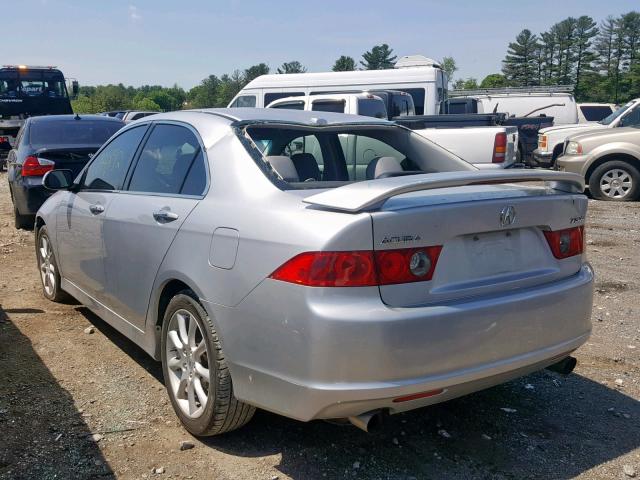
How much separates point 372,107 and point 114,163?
8.09 m

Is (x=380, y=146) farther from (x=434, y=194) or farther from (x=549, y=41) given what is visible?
(x=549, y=41)

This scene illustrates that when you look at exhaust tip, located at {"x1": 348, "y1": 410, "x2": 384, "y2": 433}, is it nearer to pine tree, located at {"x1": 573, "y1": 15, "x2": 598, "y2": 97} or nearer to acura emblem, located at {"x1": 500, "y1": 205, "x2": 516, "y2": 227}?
acura emblem, located at {"x1": 500, "y1": 205, "x2": 516, "y2": 227}

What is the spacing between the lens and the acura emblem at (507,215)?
2.94 metres

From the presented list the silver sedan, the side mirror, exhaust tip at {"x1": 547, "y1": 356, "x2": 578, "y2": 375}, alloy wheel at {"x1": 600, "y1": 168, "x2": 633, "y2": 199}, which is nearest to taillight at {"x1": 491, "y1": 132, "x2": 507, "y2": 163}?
alloy wheel at {"x1": 600, "y1": 168, "x2": 633, "y2": 199}

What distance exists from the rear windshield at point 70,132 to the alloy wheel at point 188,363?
6.21 m

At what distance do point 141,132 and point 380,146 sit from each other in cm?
158

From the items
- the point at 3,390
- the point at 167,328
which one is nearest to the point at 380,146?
the point at 167,328

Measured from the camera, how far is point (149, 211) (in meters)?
3.72

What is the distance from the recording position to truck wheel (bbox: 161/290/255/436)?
3.10 meters

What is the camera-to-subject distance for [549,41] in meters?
80.2

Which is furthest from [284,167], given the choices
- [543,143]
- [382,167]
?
[543,143]

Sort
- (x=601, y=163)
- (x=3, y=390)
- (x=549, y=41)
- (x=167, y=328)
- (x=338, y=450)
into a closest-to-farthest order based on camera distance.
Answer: (x=338, y=450)
(x=167, y=328)
(x=3, y=390)
(x=601, y=163)
(x=549, y=41)

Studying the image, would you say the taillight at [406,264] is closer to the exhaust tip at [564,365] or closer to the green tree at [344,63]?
the exhaust tip at [564,365]

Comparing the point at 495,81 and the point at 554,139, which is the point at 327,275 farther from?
the point at 495,81
